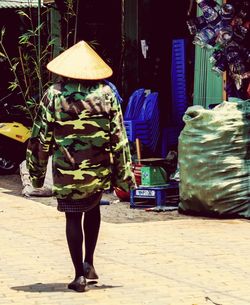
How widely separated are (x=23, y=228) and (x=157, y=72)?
4540 mm

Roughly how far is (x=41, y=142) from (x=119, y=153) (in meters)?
0.58

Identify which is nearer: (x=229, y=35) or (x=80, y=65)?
(x=80, y=65)

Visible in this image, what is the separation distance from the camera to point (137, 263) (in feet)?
25.2

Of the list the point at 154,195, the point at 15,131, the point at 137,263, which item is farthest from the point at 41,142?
the point at 15,131

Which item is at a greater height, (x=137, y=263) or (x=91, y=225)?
(x=91, y=225)

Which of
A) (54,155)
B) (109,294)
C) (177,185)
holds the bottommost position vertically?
(177,185)

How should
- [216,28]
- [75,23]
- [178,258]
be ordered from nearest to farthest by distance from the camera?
[178,258] → [216,28] → [75,23]

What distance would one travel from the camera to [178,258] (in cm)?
789

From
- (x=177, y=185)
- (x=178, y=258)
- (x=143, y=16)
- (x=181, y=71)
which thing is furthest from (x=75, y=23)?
(x=178, y=258)

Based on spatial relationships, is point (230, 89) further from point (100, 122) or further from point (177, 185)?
point (100, 122)

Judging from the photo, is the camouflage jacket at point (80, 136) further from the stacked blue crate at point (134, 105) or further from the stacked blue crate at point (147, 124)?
the stacked blue crate at point (134, 105)

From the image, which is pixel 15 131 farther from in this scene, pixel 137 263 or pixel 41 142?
pixel 41 142

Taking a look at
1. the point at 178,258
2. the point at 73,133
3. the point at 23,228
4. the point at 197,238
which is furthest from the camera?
the point at 23,228

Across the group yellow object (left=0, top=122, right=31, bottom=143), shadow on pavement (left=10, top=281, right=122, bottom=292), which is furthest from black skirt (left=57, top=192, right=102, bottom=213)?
yellow object (left=0, top=122, right=31, bottom=143)
